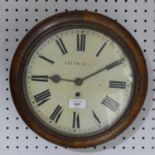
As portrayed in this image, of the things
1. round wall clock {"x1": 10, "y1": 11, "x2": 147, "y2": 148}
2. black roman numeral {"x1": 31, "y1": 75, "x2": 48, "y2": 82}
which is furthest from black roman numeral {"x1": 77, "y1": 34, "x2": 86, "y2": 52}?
black roman numeral {"x1": 31, "y1": 75, "x2": 48, "y2": 82}

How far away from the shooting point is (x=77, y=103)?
97 centimetres

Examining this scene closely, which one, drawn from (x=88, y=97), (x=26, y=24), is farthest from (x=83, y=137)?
(x=26, y=24)

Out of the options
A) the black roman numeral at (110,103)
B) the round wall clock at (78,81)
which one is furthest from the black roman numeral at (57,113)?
the black roman numeral at (110,103)

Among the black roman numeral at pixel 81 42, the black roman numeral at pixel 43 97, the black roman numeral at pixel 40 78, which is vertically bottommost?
the black roman numeral at pixel 43 97

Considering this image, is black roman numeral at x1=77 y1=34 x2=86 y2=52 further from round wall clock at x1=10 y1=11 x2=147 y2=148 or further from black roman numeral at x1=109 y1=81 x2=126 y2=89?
black roman numeral at x1=109 y1=81 x2=126 y2=89

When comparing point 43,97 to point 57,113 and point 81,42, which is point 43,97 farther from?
point 81,42

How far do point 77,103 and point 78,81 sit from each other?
53mm

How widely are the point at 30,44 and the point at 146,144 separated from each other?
389mm

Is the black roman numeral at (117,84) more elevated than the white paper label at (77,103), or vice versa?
the black roman numeral at (117,84)

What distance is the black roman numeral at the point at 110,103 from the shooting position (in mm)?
968

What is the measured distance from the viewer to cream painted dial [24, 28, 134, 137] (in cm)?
96

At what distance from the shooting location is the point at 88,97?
3.18 feet

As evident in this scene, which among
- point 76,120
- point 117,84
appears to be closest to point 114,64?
point 117,84

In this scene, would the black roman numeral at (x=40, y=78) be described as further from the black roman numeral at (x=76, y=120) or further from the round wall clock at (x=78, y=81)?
the black roman numeral at (x=76, y=120)
